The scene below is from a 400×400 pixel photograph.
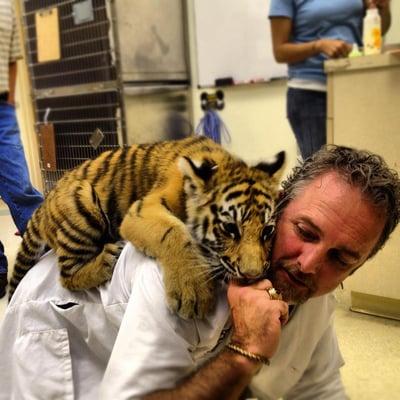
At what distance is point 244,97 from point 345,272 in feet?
7.63

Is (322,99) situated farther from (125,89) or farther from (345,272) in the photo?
(125,89)

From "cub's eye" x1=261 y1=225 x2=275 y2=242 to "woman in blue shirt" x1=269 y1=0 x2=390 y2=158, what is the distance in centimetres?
107

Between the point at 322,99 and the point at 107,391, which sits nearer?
the point at 107,391

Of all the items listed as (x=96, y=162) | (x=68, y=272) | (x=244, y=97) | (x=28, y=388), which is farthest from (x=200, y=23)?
(x=28, y=388)

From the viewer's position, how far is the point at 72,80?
329cm

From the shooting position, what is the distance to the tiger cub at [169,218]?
959 mm

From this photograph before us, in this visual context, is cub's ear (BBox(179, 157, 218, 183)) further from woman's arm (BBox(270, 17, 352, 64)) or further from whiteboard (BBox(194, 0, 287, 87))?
whiteboard (BBox(194, 0, 287, 87))

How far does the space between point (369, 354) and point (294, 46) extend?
1.20 metres

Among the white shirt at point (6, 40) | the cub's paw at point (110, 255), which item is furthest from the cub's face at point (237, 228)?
the white shirt at point (6, 40)

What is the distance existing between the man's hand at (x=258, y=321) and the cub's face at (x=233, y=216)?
0.06 metres

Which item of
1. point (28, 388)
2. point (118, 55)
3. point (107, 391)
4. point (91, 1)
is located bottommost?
point (28, 388)

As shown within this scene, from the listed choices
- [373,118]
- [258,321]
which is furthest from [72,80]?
[258,321]

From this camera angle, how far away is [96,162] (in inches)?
52.3

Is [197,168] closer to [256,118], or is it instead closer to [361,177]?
[361,177]
